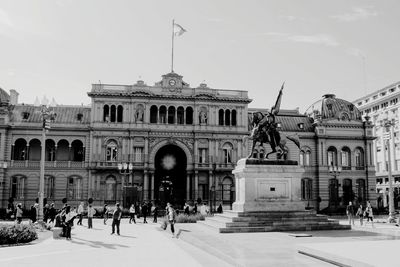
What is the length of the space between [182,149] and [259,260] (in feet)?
144

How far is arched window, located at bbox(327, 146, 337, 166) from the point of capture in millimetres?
61812

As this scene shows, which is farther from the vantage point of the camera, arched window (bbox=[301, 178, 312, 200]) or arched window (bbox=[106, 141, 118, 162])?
arched window (bbox=[301, 178, 312, 200])

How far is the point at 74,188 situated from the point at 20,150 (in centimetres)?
899

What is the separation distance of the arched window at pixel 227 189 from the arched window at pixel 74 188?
18.5 metres

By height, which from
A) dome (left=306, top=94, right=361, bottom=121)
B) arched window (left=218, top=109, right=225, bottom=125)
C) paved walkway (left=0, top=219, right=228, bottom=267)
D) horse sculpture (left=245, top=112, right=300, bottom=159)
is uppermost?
dome (left=306, top=94, right=361, bottom=121)

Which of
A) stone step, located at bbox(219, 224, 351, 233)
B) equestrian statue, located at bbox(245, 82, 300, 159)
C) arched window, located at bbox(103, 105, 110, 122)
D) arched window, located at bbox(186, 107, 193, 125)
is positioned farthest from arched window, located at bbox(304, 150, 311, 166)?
stone step, located at bbox(219, 224, 351, 233)

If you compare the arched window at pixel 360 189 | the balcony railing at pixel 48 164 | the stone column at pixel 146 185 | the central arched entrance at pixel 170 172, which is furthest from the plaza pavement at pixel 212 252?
the arched window at pixel 360 189

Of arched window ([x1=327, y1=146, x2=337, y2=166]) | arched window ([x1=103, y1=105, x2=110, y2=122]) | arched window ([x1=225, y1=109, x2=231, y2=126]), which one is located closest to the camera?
arched window ([x1=103, y1=105, x2=110, y2=122])

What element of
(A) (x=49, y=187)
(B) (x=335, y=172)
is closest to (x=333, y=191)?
(B) (x=335, y=172)

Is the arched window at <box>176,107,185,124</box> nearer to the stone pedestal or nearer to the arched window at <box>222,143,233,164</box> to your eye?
the arched window at <box>222,143,233,164</box>

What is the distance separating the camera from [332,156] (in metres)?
62.3

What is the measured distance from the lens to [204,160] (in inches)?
2238

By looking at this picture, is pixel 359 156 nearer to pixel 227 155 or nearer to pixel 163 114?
pixel 227 155

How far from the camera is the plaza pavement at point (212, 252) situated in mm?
12750
